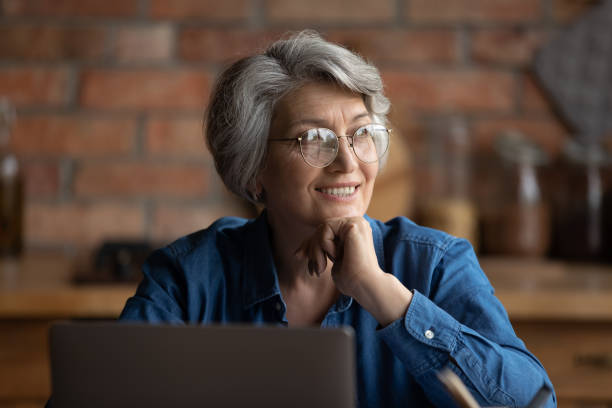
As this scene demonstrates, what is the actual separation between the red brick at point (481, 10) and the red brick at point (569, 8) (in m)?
0.06

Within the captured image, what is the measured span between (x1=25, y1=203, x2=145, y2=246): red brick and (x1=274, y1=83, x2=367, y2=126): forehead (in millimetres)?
1113

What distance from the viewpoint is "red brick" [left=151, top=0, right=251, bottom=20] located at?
2193mm

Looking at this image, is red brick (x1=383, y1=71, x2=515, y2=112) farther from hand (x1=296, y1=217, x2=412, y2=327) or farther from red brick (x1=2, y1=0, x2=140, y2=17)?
hand (x1=296, y1=217, x2=412, y2=327)

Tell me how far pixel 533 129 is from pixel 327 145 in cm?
126

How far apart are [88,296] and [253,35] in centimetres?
100

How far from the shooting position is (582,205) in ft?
6.99

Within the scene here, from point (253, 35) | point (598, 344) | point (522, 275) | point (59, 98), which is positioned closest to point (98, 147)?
point (59, 98)

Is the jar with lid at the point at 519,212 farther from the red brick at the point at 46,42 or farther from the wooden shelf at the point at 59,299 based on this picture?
the red brick at the point at 46,42

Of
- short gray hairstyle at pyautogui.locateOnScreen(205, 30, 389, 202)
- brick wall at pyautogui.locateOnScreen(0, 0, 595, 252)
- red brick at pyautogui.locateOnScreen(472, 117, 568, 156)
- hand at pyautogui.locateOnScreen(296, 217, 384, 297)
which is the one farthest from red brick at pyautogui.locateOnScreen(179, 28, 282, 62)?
hand at pyautogui.locateOnScreen(296, 217, 384, 297)

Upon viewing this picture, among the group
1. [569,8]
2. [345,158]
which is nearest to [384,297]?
[345,158]

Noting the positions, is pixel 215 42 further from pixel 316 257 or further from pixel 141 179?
pixel 316 257

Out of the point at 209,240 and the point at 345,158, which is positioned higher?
the point at 345,158

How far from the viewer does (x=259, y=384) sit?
0.74 metres

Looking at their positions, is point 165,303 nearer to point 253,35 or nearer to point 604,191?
point 253,35
